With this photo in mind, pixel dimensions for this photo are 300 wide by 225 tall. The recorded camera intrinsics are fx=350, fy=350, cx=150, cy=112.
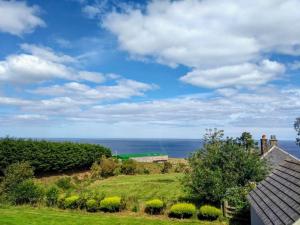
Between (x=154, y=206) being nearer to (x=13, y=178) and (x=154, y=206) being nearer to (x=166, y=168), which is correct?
(x=13, y=178)

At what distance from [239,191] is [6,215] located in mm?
16831

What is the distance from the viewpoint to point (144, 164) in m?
58.2

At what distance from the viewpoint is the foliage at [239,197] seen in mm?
23734

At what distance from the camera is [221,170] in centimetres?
2652

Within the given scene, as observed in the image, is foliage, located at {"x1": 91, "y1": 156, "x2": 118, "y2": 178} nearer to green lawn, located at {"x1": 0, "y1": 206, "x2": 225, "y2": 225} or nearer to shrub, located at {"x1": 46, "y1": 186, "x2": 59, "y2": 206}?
shrub, located at {"x1": 46, "y1": 186, "x2": 59, "y2": 206}

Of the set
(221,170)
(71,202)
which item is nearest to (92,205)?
(71,202)

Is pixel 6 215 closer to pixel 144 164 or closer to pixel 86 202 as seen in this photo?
pixel 86 202

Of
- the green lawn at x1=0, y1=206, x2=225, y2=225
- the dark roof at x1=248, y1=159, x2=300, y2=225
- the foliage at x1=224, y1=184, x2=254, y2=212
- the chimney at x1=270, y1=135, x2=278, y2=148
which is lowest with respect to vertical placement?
the green lawn at x1=0, y1=206, x2=225, y2=225

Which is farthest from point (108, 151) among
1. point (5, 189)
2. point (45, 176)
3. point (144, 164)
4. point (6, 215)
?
point (6, 215)

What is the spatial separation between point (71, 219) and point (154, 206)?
5.90m

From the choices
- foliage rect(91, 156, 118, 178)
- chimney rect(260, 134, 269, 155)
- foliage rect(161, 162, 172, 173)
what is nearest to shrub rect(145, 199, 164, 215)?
chimney rect(260, 134, 269, 155)

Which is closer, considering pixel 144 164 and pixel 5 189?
pixel 5 189

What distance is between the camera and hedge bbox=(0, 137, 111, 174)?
41.3m

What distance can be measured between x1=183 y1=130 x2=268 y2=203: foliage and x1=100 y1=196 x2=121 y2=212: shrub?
5.41 meters
